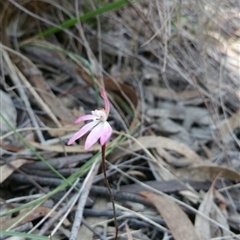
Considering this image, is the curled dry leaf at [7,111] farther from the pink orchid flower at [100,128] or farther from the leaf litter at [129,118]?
the pink orchid flower at [100,128]

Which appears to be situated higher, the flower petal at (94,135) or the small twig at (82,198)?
the flower petal at (94,135)

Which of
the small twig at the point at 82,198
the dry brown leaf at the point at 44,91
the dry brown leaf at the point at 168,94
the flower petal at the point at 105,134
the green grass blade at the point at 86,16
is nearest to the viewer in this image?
the flower petal at the point at 105,134

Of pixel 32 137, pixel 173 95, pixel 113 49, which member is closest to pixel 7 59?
pixel 32 137

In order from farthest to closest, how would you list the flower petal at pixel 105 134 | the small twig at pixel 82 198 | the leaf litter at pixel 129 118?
the leaf litter at pixel 129 118 < the small twig at pixel 82 198 < the flower petal at pixel 105 134

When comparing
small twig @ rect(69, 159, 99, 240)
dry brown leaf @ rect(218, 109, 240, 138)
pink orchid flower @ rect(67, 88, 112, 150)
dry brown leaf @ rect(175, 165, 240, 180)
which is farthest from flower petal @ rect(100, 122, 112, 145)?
dry brown leaf @ rect(218, 109, 240, 138)

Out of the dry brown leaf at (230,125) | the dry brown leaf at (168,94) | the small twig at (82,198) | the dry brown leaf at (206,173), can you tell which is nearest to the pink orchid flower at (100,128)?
the small twig at (82,198)

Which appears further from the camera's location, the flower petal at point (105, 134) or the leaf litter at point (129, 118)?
the leaf litter at point (129, 118)

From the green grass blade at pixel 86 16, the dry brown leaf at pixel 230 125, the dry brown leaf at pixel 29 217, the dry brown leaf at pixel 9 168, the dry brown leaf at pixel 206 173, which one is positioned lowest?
the dry brown leaf at pixel 29 217

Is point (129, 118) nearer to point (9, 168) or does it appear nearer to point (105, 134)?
point (9, 168)

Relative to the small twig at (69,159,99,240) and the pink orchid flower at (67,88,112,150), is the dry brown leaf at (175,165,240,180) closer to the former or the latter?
the small twig at (69,159,99,240)
